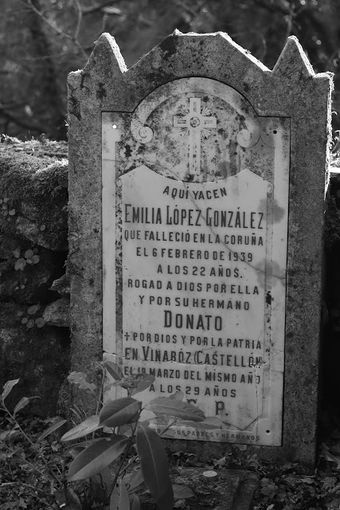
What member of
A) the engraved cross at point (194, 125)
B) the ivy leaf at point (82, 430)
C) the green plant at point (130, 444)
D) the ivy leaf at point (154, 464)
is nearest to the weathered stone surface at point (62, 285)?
the engraved cross at point (194, 125)

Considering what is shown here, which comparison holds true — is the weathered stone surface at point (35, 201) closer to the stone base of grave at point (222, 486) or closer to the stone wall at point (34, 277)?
the stone wall at point (34, 277)

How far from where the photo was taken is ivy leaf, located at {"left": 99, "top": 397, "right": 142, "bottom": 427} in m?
2.89

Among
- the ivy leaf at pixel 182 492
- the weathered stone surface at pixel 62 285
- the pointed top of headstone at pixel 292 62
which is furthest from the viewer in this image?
the weathered stone surface at pixel 62 285

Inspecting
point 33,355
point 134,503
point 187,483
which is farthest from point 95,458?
point 33,355

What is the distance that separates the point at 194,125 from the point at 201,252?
0.52 m

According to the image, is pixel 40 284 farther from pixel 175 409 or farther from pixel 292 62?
pixel 292 62

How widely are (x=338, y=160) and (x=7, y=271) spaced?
5.64 feet

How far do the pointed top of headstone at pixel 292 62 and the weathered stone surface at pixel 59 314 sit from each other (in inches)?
56.0

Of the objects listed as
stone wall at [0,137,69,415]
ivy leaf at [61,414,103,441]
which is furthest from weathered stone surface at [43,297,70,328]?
ivy leaf at [61,414,103,441]

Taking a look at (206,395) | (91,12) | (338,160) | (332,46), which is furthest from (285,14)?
(206,395)

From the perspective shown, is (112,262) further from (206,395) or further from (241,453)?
(241,453)

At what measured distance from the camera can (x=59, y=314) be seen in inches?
166

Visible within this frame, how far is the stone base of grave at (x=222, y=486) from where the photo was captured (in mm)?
3445

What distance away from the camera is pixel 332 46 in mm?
9562
